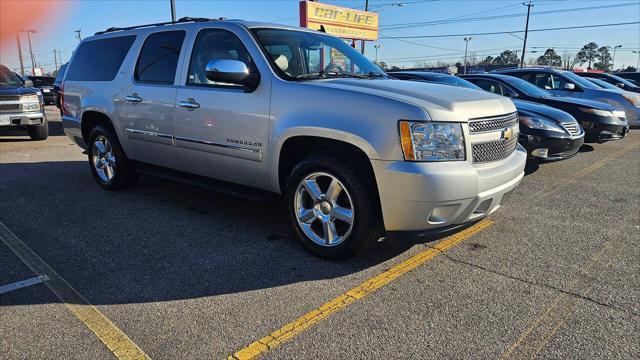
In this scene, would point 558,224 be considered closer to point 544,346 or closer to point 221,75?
point 544,346

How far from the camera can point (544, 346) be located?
2463 mm

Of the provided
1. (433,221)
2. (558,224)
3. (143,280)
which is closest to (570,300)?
(433,221)

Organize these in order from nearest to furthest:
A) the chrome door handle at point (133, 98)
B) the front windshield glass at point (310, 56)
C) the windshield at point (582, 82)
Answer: the front windshield glass at point (310, 56) → the chrome door handle at point (133, 98) → the windshield at point (582, 82)

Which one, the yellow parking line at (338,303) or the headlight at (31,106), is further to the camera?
the headlight at (31,106)

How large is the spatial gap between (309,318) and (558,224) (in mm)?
3008

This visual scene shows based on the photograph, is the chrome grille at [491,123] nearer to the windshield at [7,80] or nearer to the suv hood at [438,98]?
the suv hood at [438,98]

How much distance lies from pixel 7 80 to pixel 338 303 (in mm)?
10914

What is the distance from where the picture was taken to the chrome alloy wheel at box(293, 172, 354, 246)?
11.3ft

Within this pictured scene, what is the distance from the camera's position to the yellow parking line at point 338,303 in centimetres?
245

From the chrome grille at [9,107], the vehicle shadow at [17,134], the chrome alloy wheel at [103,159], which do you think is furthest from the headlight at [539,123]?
the vehicle shadow at [17,134]

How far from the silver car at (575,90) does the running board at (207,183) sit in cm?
891

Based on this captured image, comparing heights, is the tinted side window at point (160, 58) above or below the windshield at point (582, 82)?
above

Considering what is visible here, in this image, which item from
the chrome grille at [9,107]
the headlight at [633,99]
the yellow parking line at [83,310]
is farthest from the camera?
the headlight at [633,99]

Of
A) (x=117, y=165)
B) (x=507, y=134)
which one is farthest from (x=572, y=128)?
(x=117, y=165)
